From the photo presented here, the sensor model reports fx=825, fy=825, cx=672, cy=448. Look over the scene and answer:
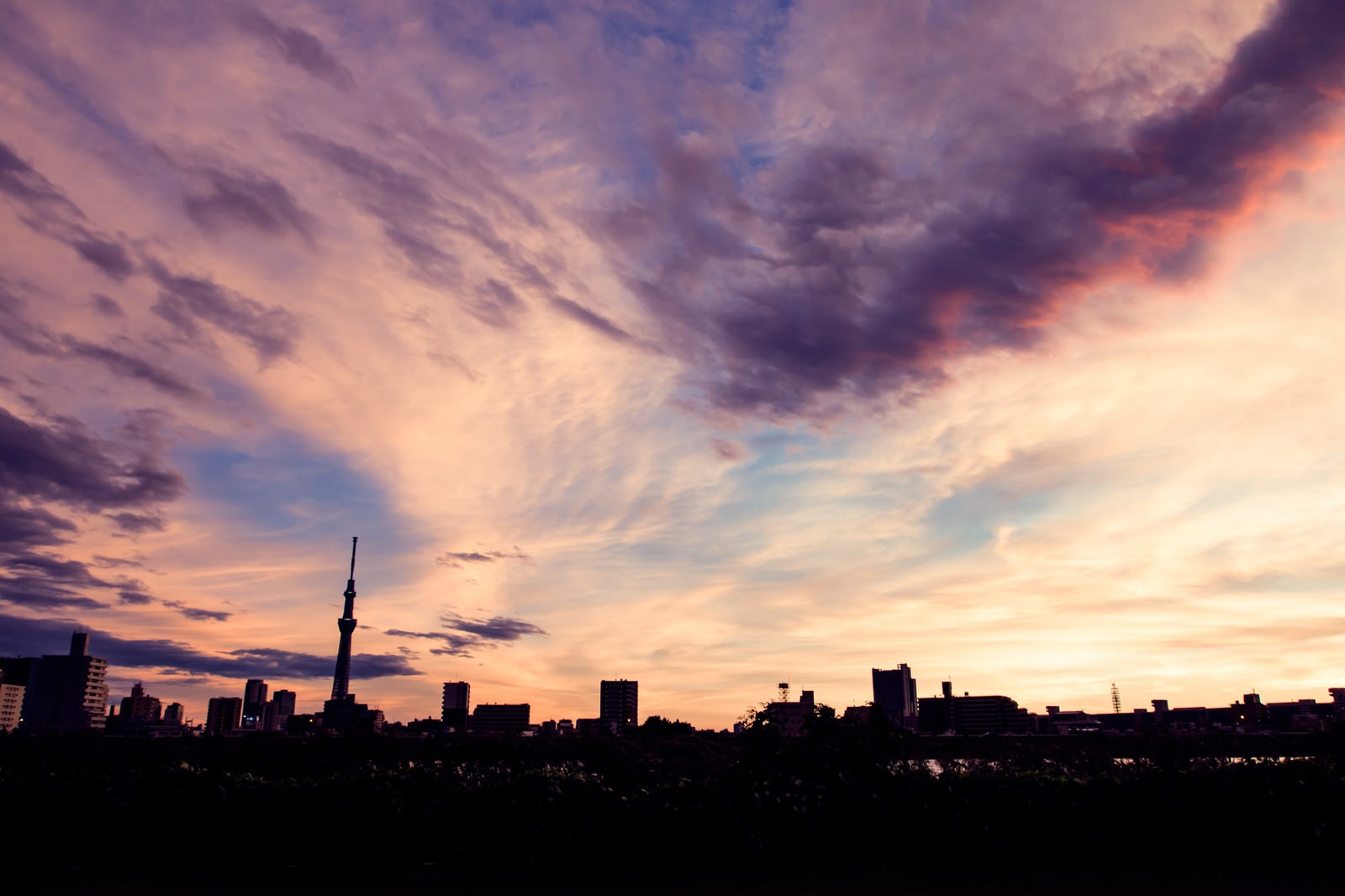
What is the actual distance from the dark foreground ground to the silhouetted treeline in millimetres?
Answer: 28

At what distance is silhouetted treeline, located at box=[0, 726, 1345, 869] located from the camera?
12.4 m

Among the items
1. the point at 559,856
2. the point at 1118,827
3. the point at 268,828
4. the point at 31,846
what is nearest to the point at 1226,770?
the point at 1118,827

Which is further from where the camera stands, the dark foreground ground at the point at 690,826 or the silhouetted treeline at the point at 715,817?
the silhouetted treeline at the point at 715,817

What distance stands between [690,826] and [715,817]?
415 mm

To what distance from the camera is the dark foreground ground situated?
39.6ft

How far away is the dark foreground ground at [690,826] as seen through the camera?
12.1 metres

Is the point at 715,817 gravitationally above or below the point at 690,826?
above

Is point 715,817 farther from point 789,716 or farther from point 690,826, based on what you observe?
point 789,716

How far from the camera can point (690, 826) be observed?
1255 centimetres

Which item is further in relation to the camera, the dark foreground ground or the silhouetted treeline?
the silhouetted treeline

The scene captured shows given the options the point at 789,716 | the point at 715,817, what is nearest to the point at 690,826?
the point at 715,817

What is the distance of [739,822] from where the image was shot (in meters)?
12.4

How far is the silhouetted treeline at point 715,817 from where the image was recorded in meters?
12.4

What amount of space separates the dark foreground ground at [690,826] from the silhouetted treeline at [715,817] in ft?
0.09
